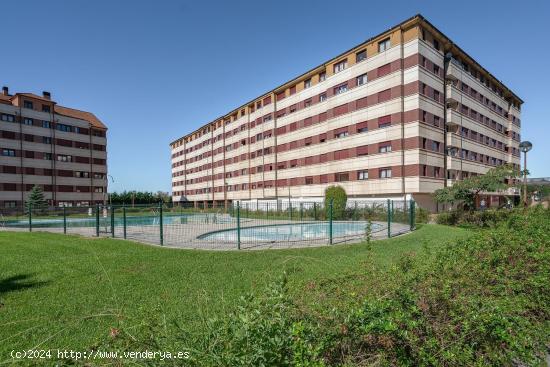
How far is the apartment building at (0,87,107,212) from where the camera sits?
44.2m

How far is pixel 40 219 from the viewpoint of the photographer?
17.0m

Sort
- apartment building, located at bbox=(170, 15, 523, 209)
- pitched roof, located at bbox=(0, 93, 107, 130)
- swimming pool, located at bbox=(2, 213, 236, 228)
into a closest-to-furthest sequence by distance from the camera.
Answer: swimming pool, located at bbox=(2, 213, 236, 228) → apartment building, located at bbox=(170, 15, 523, 209) → pitched roof, located at bbox=(0, 93, 107, 130)

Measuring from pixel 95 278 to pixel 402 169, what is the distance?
94.2 feet

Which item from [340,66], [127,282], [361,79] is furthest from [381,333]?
[340,66]

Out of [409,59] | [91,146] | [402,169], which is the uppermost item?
[409,59]

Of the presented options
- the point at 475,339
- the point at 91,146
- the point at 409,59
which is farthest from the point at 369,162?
the point at 91,146

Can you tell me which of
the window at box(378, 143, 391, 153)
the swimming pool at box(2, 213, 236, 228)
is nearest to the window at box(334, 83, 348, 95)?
the window at box(378, 143, 391, 153)

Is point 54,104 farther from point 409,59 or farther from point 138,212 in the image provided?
point 409,59

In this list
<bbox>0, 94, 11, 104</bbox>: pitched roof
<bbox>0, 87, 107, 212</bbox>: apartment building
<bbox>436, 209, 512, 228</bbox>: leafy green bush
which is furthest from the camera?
<bbox>0, 87, 107, 212</bbox>: apartment building

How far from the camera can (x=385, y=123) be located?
30.7 m

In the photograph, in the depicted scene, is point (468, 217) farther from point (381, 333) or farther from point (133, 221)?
point (381, 333)

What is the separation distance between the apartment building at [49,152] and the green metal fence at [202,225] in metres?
32.2

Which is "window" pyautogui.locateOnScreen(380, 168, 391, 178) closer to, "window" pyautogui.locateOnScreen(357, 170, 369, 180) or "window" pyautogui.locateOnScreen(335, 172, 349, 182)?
"window" pyautogui.locateOnScreen(357, 170, 369, 180)

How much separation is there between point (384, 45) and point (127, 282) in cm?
Result: 3340
